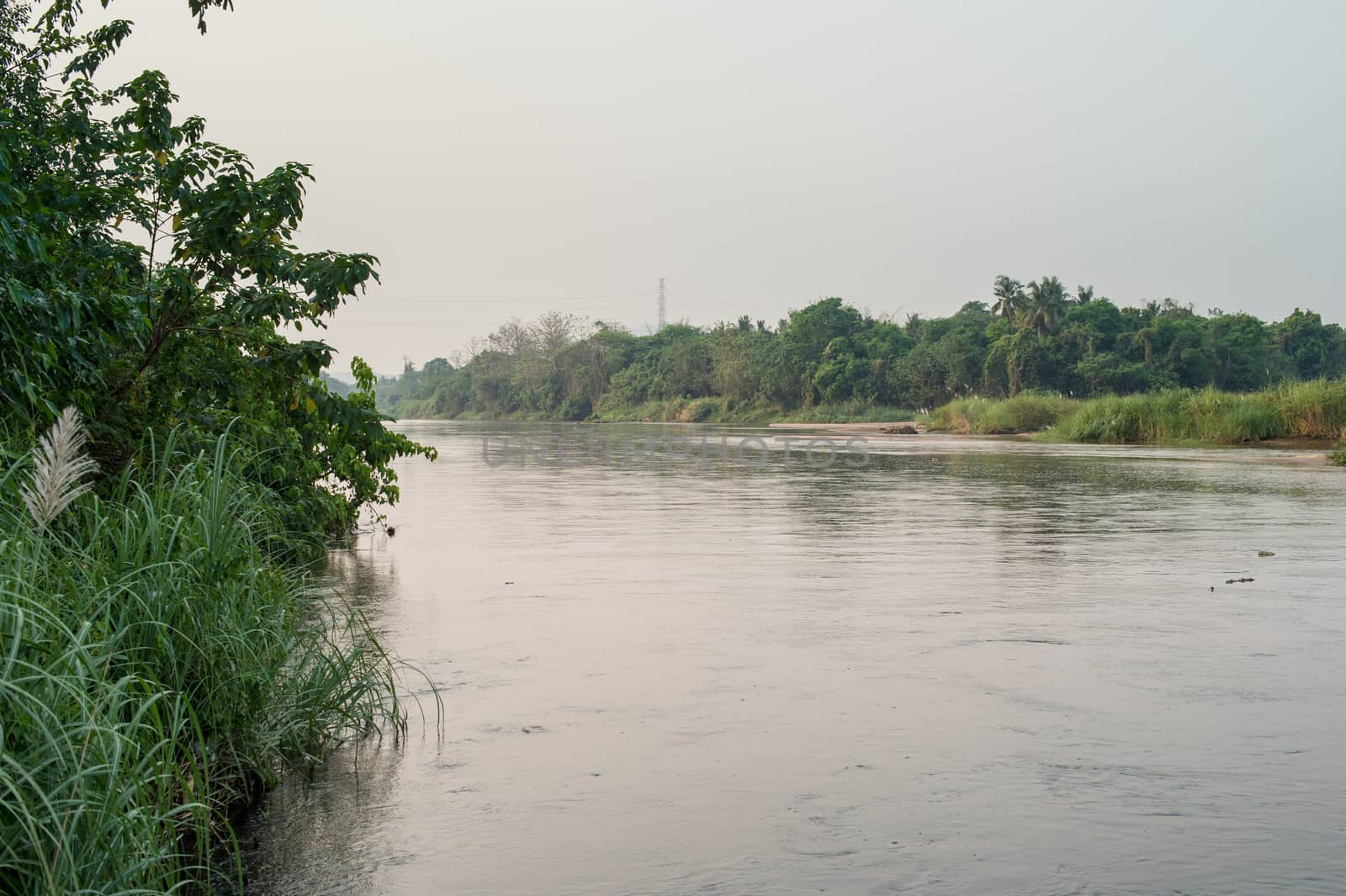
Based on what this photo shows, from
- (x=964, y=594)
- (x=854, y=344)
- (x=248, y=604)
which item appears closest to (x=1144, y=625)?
(x=964, y=594)

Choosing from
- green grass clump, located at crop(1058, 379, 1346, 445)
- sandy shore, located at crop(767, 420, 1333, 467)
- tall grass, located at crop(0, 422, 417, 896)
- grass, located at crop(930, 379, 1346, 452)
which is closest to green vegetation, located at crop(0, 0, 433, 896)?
tall grass, located at crop(0, 422, 417, 896)

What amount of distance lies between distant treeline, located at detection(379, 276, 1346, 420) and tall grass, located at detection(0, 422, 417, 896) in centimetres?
6261

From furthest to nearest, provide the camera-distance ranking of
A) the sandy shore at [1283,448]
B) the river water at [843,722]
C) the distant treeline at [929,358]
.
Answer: the distant treeline at [929,358]
the sandy shore at [1283,448]
the river water at [843,722]

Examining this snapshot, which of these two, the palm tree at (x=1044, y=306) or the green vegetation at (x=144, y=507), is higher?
the palm tree at (x=1044, y=306)

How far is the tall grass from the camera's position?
3152mm

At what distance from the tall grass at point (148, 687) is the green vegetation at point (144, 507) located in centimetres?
1

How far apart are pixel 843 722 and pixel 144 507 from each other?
3.44m

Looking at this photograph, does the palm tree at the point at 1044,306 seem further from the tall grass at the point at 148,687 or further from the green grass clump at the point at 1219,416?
the tall grass at the point at 148,687

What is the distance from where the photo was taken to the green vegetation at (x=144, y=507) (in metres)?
3.28

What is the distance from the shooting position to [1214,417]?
39.5 meters

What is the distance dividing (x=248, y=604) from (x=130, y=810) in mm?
1683

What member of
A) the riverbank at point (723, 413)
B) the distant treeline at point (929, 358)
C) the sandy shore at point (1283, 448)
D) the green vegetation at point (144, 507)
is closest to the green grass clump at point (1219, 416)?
the sandy shore at point (1283, 448)

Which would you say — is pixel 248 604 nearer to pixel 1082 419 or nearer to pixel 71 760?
pixel 71 760

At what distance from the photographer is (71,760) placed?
3.25 metres
